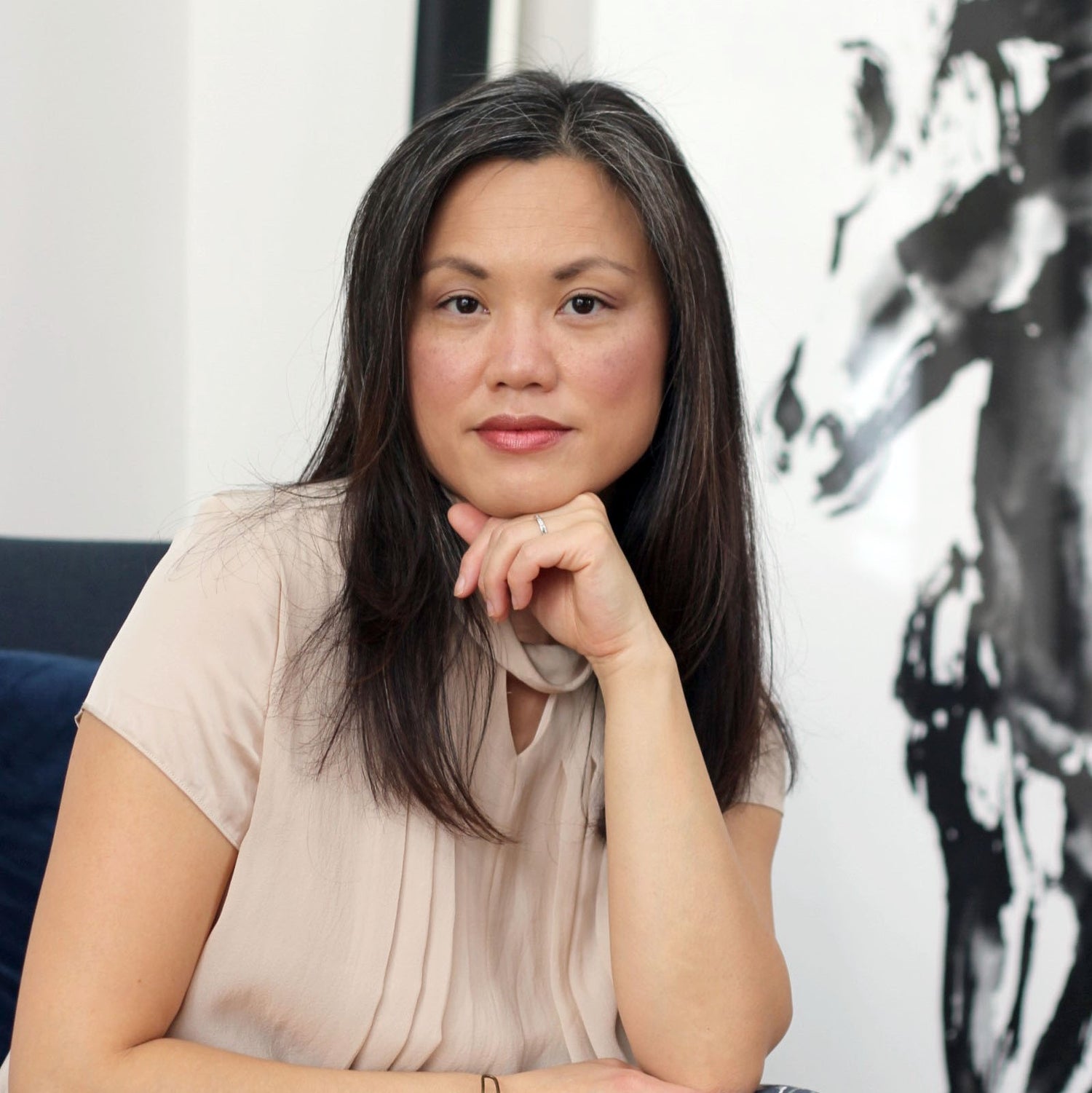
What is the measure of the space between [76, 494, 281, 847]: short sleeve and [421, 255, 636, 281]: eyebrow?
0.31 metres

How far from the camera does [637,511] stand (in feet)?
4.68

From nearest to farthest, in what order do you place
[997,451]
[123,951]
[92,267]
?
[123,951]
[997,451]
[92,267]

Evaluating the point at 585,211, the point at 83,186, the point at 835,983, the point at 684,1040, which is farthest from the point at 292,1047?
the point at 83,186

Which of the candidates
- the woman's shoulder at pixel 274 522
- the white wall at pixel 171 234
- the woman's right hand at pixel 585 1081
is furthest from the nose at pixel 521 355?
the white wall at pixel 171 234

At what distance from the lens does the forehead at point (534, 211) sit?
3.98 feet

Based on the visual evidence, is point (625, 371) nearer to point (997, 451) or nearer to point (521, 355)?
point (521, 355)

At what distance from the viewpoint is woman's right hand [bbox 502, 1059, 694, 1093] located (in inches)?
42.5

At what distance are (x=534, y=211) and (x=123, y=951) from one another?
732mm

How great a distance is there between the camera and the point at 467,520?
4.11 feet

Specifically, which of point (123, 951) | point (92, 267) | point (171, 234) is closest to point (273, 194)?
point (171, 234)

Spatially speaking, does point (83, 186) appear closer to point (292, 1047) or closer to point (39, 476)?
point (39, 476)

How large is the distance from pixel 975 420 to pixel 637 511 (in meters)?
0.76

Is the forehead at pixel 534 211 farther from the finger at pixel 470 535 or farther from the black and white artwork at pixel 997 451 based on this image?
the black and white artwork at pixel 997 451

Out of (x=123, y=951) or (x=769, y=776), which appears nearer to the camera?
(x=123, y=951)
